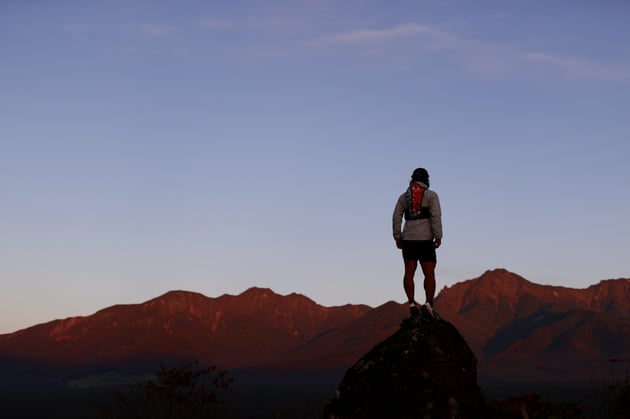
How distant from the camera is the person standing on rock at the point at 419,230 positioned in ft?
49.4

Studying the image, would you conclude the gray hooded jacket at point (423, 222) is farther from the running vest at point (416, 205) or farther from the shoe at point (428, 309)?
the shoe at point (428, 309)

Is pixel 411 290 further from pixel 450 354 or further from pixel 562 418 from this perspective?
pixel 562 418

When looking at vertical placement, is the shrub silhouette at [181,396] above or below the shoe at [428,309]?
below

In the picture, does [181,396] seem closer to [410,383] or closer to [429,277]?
[429,277]

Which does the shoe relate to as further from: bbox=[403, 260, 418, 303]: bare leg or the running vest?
the running vest

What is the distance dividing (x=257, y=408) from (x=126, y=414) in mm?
112023

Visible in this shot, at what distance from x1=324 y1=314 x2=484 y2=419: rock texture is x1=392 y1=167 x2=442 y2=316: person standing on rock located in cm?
113

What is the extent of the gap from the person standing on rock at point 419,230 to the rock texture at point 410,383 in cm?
113

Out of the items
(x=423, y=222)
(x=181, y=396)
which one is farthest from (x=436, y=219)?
(x=181, y=396)

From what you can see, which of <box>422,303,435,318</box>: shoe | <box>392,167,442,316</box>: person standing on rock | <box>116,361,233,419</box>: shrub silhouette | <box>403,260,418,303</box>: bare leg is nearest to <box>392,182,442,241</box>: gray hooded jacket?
<box>392,167,442,316</box>: person standing on rock

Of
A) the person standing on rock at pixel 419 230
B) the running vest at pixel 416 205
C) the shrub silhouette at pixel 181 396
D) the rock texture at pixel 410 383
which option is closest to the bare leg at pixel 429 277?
the person standing on rock at pixel 419 230

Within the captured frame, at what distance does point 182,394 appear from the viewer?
17.7 metres

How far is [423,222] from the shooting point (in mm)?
15102

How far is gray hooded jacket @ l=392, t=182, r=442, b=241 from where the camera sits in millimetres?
14984
